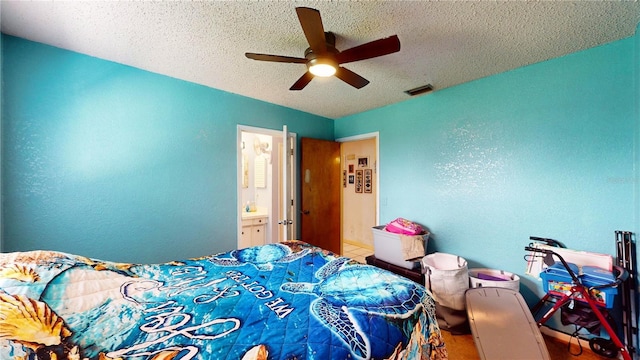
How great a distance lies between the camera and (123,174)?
80.4 inches

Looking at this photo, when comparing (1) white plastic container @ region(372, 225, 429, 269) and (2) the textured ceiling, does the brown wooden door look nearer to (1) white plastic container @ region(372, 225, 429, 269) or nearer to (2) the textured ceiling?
(1) white plastic container @ region(372, 225, 429, 269)

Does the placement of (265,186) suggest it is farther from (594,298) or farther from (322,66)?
(594,298)

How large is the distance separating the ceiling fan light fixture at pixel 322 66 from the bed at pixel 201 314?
4.67ft

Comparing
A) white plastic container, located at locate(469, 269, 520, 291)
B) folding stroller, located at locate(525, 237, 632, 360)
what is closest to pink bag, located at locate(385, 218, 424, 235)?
white plastic container, located at locate(469, 269, 520, 291)

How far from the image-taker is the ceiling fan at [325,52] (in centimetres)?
124

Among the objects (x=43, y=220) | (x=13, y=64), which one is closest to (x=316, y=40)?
(x=13, y=64)

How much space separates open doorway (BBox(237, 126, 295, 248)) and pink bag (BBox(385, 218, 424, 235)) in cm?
127

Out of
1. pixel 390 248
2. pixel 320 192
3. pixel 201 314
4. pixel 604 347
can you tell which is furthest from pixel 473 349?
pixel 320 192

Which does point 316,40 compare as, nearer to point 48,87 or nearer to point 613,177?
point 48,87

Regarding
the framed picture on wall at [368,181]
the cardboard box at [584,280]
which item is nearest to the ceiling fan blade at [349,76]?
the cardboard box at [584,280]

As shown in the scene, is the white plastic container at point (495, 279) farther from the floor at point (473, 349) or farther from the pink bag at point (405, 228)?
the pink bag at point (405, 228)

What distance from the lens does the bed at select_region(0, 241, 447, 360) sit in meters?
0.79

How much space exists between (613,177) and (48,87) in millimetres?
4403

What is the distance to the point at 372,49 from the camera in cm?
141
